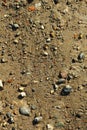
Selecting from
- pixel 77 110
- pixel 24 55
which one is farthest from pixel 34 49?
pixel 77 110

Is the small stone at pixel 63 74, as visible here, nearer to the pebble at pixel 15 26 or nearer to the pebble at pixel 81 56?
the pebble at pixel 81 56

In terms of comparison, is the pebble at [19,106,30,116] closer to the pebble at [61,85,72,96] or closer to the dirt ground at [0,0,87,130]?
the dirt ground at [0,0,87,130]

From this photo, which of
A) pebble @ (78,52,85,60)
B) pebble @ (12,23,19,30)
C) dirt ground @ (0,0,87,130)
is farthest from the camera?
pebble @ (12,23,19,30)

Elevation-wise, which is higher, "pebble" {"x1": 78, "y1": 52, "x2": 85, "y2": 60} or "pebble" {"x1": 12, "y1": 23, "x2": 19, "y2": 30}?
"pebble" {"x1": 12, "y1": 23, "x2": 19, "y2": 30}

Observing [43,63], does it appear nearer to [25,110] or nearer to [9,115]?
[25,110]

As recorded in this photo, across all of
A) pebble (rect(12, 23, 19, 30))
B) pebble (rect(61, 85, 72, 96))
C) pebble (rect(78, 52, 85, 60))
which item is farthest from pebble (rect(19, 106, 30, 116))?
pebble (rect(12, 23, 19, 30))

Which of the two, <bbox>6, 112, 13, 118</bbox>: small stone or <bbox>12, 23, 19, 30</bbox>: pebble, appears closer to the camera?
<bbox>6, 112, 13, 118</bbox>: small stone

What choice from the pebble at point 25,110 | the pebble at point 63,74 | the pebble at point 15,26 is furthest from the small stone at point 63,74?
the pebble at point 15,26

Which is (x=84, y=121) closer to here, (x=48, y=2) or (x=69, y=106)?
(x=69, y=106)
